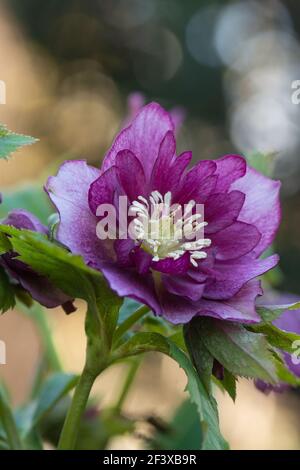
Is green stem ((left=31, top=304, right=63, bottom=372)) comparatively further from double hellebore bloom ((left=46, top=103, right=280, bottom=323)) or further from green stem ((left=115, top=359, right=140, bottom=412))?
double hellebore bloom ((left=46, top=103, right=280, bottom=323))

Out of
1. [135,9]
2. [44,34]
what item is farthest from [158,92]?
[44,34]

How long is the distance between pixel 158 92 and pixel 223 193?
3493 mm

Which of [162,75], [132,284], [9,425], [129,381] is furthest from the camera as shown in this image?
[162,75]

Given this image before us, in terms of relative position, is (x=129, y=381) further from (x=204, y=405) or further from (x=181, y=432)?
(x=204, y=405)

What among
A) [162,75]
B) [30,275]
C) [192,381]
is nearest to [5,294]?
[30,275]

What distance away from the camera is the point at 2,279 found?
39 cm

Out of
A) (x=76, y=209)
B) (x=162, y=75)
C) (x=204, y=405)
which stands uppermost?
(x=162, y=75)

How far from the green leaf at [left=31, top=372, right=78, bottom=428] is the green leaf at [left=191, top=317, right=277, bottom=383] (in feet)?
0.52

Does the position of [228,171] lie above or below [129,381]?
above

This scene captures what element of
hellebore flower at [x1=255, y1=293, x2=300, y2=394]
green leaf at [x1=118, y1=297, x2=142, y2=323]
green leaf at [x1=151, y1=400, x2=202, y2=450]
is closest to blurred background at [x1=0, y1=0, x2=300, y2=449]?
green leaf at [x1=151, y1=400, x2=202, y2=450]

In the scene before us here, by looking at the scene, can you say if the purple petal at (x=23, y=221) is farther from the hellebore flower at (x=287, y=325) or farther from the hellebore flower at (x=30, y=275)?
the hellebore flower at (x=287, y=325)

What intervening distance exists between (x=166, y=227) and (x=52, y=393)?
18cm

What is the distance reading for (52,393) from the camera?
19.2 inches

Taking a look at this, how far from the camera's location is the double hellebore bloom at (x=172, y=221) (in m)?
0.34
